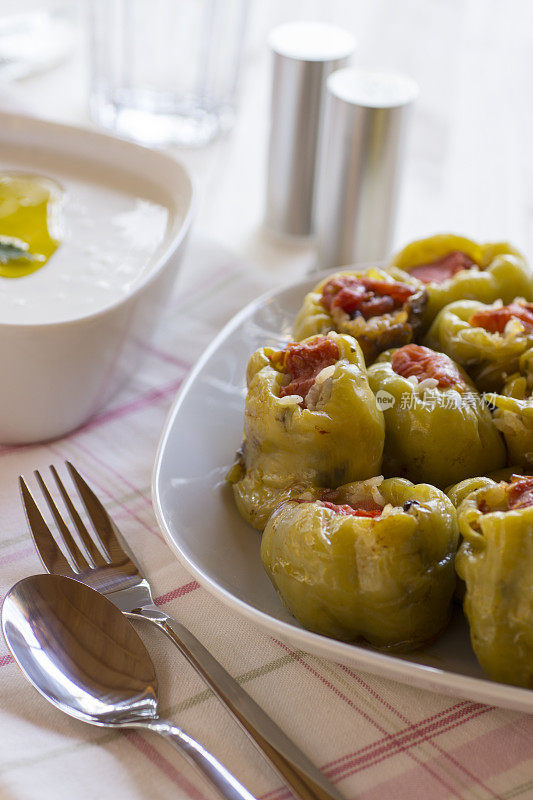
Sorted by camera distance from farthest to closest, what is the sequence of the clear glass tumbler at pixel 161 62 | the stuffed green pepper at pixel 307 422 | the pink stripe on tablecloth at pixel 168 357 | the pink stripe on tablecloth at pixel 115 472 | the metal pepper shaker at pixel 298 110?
1. the clear glass tumbler at pixel 161 62
2. the metal pepper shaker at pixel 298 110
3. the pink stripe on tablecloth at pixel 168 357
4. the pink stripe on tablecloth at pixel 115 472
5. the stuffed green pepper at pixel 307 422

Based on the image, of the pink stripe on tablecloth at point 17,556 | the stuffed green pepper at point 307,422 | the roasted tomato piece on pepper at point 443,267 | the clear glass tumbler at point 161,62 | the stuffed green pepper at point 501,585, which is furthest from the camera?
the clear glass tumbler at point 161,62

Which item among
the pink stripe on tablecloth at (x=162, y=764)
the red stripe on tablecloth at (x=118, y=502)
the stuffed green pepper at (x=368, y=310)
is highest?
the stuffed green pepper at (x=368, y=310)

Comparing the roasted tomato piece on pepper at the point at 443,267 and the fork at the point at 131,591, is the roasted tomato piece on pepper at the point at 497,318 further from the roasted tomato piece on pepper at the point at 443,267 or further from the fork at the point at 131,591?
the fork at the point at 131,591

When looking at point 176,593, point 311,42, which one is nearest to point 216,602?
point 176,593

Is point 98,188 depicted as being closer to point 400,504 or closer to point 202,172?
point 202,172

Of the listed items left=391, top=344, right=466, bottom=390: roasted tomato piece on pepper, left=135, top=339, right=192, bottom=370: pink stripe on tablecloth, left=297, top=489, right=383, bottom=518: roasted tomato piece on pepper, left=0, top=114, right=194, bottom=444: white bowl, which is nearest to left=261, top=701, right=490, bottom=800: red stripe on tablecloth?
left=297, top=489, right=383, bottom=518: roasted tomato piece on pepper

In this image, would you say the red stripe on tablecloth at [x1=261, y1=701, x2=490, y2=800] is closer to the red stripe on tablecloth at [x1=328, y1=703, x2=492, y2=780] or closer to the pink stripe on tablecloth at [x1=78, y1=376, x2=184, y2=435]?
the red stripe on tablecloth at [x1=328, y1=703, x2=492, y2=780]

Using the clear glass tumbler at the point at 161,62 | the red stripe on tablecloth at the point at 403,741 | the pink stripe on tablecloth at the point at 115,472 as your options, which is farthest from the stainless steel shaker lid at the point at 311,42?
the red stripe on tablecloth at the point at 403,741
